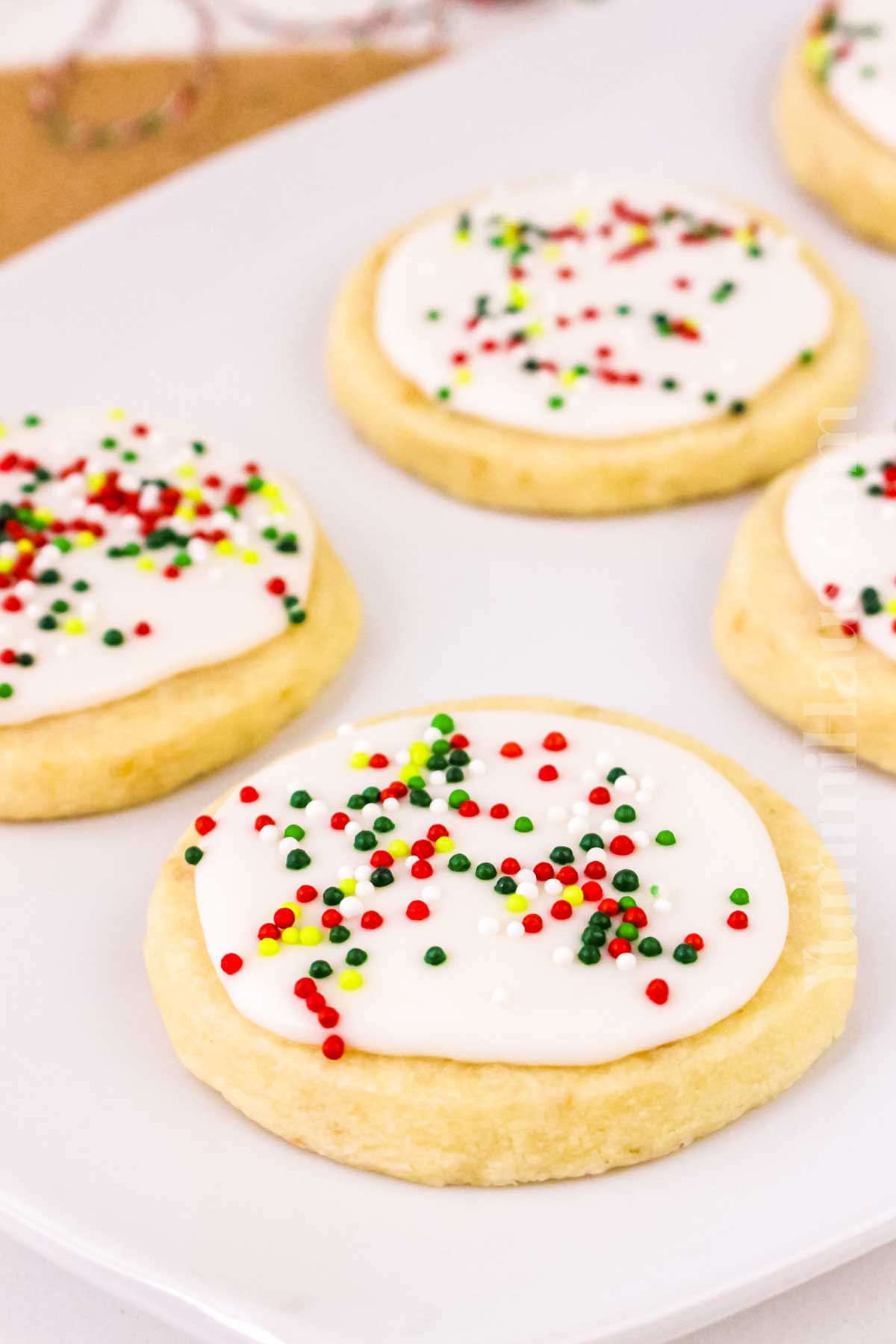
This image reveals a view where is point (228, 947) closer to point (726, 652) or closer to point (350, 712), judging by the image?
point (350, 712)

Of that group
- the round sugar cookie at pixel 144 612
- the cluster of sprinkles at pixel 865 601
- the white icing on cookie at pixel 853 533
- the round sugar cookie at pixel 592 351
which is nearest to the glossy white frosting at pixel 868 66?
the round sugar cookie at pixel 592 351

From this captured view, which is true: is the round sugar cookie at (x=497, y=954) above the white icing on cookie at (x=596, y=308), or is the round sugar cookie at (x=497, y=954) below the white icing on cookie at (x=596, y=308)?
below

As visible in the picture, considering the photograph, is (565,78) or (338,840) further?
(565,78)

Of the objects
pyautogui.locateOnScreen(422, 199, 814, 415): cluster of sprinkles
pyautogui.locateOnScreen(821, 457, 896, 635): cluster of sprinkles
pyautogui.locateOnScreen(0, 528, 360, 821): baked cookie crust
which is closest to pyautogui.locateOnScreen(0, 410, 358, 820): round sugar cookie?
pyautogui.locateOnScreen(0, 528, 360, 821): baked cookie crust

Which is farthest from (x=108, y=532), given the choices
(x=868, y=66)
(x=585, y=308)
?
(x=868, y=66)

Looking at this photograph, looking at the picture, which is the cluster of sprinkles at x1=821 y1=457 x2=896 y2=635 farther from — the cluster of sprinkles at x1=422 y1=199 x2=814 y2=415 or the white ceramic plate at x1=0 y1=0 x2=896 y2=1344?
the cluster of sprinkles at x1=422 y1=199 x2=814 y2=415

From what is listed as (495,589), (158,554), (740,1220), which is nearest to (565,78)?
(495,589)

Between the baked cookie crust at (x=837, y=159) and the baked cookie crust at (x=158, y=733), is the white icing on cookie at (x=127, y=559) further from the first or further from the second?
the baked cookie crust at (x=837, y=159)
